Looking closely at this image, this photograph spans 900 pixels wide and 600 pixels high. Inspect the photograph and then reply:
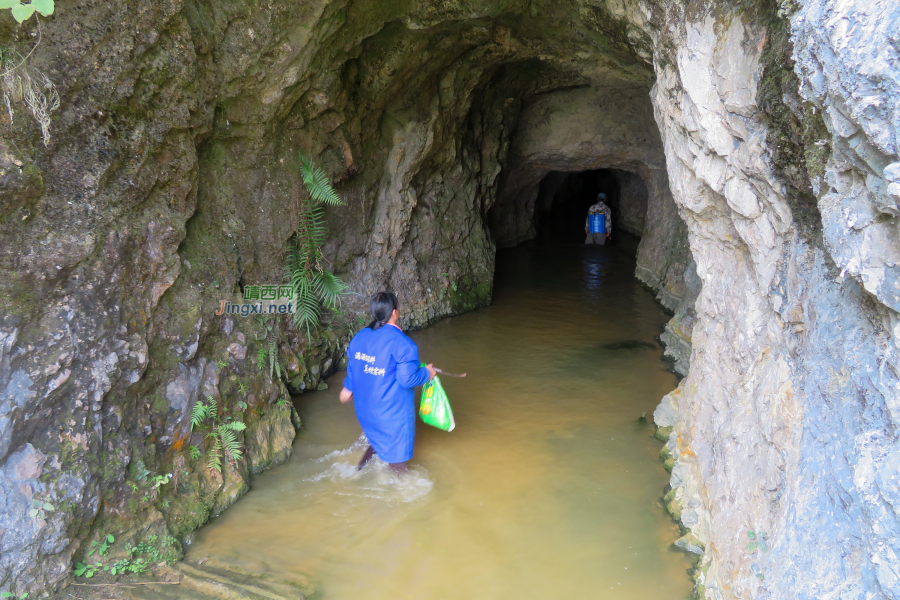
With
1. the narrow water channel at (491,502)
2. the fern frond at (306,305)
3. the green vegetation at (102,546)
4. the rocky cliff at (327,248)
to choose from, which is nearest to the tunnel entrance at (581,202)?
the narrow water channel at (491,502)

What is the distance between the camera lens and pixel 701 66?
3.31 m

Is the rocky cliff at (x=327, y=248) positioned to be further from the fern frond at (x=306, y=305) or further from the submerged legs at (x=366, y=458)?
the submerged legs at (x=366, y=458)

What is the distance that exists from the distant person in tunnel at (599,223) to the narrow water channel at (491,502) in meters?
7.81

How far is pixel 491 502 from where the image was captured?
4.02 meters

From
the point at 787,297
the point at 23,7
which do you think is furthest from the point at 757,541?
the point at 23,7

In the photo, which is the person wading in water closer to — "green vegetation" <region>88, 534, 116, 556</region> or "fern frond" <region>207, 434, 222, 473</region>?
"fern frond" <region>207, 434, 222, 473</region>

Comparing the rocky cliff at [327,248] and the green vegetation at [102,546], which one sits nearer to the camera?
the rocky cliff at [327,248]

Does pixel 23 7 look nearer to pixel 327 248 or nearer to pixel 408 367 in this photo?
pixel 408 367

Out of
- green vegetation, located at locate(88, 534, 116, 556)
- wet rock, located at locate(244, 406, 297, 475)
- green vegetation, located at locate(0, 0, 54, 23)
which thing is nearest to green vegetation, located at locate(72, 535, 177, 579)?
green vegetation, located at locate(88, 534, 116, 556)

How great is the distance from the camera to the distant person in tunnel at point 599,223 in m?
13.8

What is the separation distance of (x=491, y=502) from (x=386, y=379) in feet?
4.04

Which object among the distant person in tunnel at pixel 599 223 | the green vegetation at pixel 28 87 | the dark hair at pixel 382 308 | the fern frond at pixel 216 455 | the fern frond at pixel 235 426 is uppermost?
the green vegetation at pixel 28 87

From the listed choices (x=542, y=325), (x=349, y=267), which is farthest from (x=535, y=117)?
(x=349, y=267)

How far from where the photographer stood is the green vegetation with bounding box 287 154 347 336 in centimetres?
542
